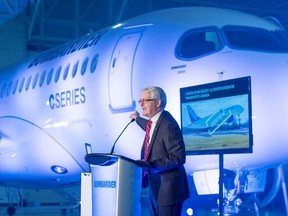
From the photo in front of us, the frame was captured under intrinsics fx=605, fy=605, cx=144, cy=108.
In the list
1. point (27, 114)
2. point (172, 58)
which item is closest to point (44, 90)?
point (27, 114)

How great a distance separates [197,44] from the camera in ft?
22.4

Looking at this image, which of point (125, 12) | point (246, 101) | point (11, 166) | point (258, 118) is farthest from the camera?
point (125, 12)

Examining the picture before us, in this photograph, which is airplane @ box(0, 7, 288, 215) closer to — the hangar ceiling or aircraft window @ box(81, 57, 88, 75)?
aircraft window @ box(81, 57, 88, 75)

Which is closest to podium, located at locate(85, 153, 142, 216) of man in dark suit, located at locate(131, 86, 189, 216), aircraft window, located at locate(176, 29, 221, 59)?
man in dark suit, located at locate(131, 86, 189, 216)

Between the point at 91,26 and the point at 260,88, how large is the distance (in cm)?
1452

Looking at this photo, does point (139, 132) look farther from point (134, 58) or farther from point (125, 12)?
point (125, 12)

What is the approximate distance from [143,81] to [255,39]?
1334mm

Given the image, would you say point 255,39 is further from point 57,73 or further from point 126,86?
point 57,73

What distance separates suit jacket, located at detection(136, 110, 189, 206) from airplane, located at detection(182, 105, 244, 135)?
3.41ft

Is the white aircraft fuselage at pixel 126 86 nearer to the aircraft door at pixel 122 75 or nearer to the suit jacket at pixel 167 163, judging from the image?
the aircraft door at pixel 122 75

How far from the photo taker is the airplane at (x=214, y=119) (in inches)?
200

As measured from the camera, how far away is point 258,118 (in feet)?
19.1

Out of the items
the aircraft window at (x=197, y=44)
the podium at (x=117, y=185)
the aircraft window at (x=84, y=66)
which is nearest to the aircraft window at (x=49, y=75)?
the aircraft window at (x=84, y=66)

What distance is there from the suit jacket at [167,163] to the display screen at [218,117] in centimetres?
100
